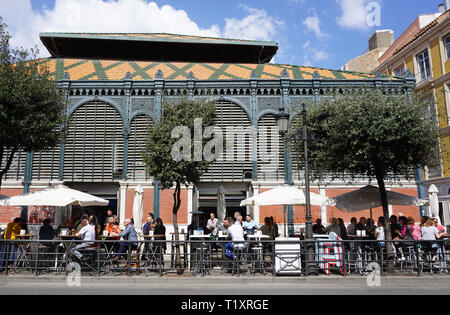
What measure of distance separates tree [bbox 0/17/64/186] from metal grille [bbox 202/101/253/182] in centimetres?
1035

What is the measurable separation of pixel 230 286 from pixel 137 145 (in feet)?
48.9

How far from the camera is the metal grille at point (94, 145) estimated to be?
73.2ft

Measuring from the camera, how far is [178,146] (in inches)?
531

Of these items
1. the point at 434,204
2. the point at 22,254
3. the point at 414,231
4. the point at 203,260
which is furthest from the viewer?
the point at 434,204

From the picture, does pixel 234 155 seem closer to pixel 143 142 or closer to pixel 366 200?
pixel 143 142

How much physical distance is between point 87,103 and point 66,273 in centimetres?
1487

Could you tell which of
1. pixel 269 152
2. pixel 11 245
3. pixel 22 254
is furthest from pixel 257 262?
pixel 269 152

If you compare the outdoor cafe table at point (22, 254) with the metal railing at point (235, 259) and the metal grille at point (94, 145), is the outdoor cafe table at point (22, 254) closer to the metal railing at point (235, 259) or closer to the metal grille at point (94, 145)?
the metal railing at point (235, 259)

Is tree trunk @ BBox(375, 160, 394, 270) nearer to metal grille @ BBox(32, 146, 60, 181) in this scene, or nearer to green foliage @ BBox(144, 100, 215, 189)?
green foliage @ BBox(144, 100, 215, 189)

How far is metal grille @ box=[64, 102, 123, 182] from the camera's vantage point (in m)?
22.3

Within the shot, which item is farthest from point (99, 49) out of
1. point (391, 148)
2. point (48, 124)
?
Result: point (391, 148)

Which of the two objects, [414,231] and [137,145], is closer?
[414,231]

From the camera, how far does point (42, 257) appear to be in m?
11.2

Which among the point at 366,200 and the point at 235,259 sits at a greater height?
the point at 366,200
